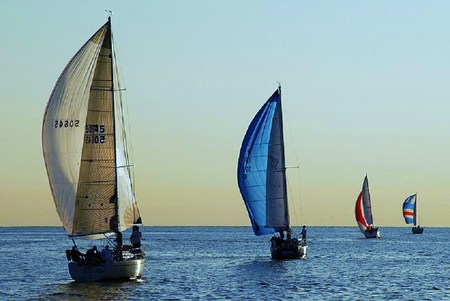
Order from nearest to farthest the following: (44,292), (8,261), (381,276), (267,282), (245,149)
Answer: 1. (44,292)
2. (267,282)
3. (381,276)
4. (245,149)
5. (8,261)

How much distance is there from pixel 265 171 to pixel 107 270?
82.2 ft

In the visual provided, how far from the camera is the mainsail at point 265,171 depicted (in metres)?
74.0

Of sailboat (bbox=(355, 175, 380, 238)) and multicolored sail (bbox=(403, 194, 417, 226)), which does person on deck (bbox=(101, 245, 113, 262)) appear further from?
multicolored sail (bbox=(403, 194, 417, 226))

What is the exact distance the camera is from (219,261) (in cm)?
8481

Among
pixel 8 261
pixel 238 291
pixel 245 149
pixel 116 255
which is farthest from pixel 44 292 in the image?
pixel 8 261

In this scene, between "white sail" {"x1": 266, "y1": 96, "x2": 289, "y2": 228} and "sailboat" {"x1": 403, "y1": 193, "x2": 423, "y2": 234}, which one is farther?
"sailboat" {"x1": 403, "y1": 193, "x2": 423, "y2": 234}

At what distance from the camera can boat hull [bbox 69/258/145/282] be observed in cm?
5153

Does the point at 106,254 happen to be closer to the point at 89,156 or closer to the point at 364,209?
the point at 89,156

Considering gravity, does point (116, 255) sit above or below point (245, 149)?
below

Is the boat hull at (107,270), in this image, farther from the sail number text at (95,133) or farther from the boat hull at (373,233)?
the boat hull at (373,233)

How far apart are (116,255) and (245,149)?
2360cm

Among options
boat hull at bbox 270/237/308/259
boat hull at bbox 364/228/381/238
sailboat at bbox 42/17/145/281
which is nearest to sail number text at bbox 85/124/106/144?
sailboat at bbox 42/17/145/281

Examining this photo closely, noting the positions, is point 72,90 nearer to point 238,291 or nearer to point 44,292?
point 44,292

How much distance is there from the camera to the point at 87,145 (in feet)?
172
